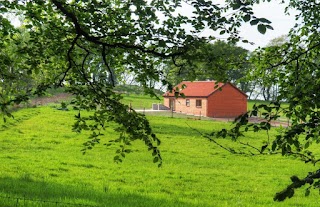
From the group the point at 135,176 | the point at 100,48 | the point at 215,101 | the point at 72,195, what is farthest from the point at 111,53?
the point at 215,101

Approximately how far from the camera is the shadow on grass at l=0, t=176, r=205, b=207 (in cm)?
927

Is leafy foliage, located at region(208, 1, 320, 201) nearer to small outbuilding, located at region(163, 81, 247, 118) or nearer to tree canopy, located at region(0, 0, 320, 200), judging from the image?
tree canopy, located at region(0, 0, 320, 200)

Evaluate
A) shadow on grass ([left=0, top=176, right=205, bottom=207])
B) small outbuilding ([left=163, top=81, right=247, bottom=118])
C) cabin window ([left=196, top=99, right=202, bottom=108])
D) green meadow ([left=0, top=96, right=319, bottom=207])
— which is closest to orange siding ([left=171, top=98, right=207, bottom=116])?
small outbuilding ([left=163, top=81, right=247, bottom=118])

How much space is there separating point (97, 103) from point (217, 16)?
244 cm

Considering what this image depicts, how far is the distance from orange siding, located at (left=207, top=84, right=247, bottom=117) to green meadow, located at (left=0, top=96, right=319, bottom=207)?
3577 centimetres

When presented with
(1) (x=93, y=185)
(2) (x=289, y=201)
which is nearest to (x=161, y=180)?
(1) (x=93, y=185)

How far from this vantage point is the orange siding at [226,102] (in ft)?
199

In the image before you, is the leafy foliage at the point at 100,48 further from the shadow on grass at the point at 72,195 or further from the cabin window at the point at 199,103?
the cabin window at the point at 199,103

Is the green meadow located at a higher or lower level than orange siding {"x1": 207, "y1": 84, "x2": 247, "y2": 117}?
lower

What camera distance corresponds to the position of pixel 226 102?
61844 millimetres

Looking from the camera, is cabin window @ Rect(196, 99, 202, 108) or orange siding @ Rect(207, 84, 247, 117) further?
cabin window @ Rect(196, 99, 202, 108)

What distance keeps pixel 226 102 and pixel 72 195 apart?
5355 cm

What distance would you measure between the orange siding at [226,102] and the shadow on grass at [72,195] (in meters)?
49.9

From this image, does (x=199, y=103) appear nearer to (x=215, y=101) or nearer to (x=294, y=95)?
(x=215, y=101)
